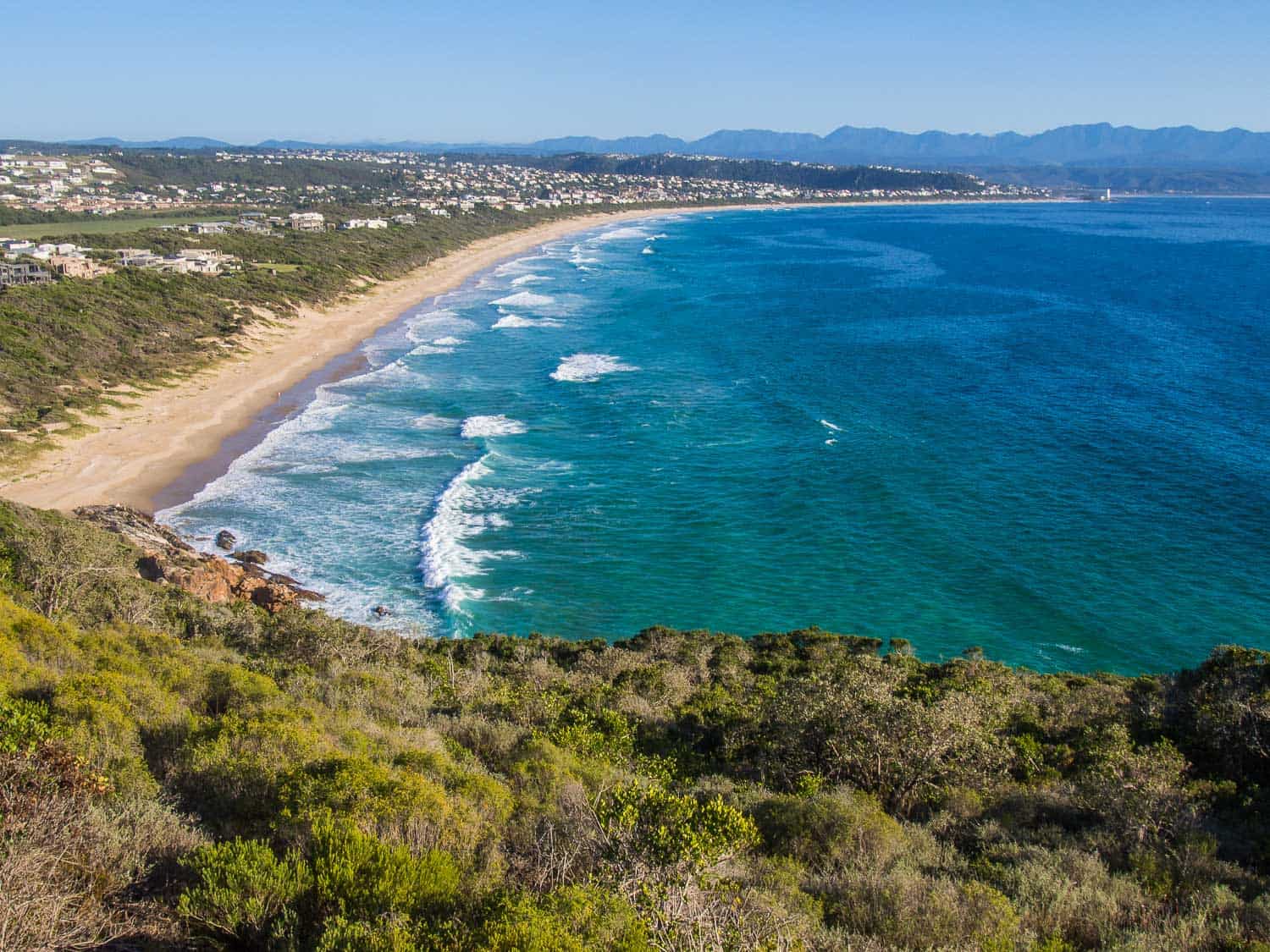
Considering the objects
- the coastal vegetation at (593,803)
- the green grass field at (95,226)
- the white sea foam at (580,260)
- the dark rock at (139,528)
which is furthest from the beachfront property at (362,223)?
the coastal vegetation at (593,803)

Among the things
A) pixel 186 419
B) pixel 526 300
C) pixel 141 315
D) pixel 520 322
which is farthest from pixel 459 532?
pixel 526 300

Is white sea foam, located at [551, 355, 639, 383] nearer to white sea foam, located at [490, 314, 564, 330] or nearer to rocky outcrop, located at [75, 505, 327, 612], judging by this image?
white sea foam, located at [490, 314, 564, 330]

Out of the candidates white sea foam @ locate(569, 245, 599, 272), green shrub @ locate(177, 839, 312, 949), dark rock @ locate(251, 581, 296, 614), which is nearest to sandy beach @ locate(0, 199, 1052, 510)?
dark rock @ locate(251, 581, 296, 614)

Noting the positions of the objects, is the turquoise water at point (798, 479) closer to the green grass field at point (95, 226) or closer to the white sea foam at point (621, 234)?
the green grass field at point (95, 226)

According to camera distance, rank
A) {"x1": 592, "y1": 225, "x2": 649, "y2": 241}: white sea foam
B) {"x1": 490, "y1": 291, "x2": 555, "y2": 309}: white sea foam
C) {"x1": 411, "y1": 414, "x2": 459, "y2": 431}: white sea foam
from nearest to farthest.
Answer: {"x1": 411, "y1": 414, "x2": 459, "y2": 431}: white sea foam, {"x1": 490, "y1": 291, "x2": 555, "y2": 309}: white sea foam, {"x1": 592, "y1": 225, "x2": 649, "y2": 241}: white sea foam

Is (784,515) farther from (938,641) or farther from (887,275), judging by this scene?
(887,275)

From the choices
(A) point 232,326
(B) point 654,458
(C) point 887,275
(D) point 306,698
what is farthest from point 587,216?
(D) point 306,698
